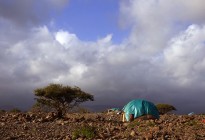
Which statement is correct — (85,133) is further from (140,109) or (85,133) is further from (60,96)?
(60,96)

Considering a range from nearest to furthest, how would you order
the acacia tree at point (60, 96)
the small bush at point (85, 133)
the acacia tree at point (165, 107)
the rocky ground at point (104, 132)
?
the rocky ground at point (104, 132)
the small bush at point (85, 133)
the acacia tree at point (60, 96)
the acacia tree at point (165, 107)

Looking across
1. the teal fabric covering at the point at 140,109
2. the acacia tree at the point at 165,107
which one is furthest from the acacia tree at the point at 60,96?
the acacia tree at the point at 165,107

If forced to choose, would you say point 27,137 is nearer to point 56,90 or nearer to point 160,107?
point 56,90

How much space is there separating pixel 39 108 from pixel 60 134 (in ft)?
81.8

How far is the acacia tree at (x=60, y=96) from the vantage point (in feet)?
144

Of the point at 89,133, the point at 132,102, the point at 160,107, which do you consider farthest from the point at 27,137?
the point at 160,107

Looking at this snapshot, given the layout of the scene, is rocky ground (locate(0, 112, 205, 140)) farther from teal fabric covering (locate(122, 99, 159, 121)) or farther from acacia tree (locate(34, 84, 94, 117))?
acacia tree (locate(34, 84, 94, 117))

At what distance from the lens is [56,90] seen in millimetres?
44094

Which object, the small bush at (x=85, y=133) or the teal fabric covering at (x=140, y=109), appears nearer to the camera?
the small bush at (x=85, y=133)

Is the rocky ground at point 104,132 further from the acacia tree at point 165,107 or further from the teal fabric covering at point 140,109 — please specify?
the acacia tree at point 165,107

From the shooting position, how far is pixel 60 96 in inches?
1738

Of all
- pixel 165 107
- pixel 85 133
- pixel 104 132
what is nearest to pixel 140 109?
pixel 104 132

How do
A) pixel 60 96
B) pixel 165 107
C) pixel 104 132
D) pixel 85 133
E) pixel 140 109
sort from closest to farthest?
1. pixel 85 133
2. pixel 104 132
3. pixel 140 109
4. pixel 60 96
5. pixel 165 107

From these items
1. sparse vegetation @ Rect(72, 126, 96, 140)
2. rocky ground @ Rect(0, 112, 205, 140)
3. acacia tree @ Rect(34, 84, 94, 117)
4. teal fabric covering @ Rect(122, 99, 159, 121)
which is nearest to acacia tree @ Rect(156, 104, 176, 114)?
acacia tree @ Rect(34, 84, 94, 117)
